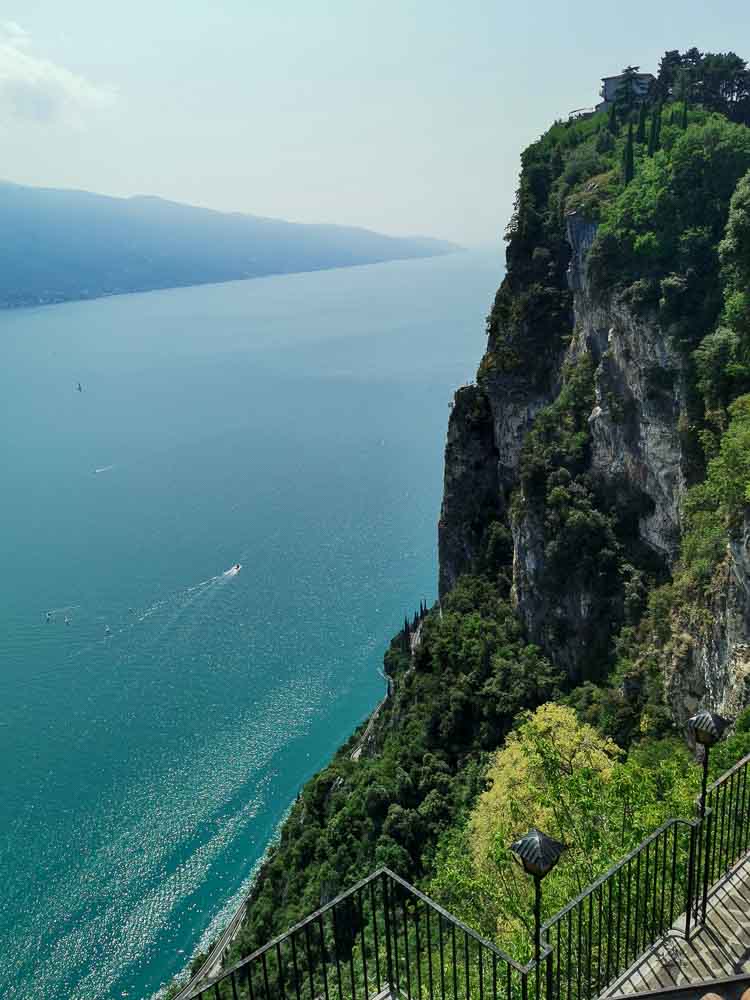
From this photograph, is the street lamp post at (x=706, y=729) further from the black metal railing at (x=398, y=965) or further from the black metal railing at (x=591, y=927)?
the black metal railing at (x=398, y=965)

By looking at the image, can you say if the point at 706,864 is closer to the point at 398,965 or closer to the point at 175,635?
the point at 398,965

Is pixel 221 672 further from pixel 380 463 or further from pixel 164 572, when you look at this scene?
pixel 380 463

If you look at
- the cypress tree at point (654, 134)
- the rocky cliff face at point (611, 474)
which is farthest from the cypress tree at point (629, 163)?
the rocky cliff face at point (611, 474)

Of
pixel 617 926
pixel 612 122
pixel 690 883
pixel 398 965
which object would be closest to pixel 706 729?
pixel 690 883

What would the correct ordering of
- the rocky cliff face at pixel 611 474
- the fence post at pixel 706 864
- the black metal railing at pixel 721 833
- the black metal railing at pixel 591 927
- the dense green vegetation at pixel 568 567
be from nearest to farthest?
the black metal railing at pixel 591 927, the fence post at pixel 706 864, the black metal railing at pixel 721 833, the dense green vegetation at pixel 568 567, the rocky cliff face at pixel 611 474

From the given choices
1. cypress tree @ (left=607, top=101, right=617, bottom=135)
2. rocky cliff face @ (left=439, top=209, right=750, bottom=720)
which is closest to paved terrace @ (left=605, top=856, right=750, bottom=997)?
rocky cliff face @ (left=439, top=209, right=750, bottom=720)

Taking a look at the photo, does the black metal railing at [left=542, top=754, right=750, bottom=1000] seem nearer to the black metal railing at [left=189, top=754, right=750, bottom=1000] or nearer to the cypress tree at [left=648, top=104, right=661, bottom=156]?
the black metal railing at [left=189, top=754, right=750, bottom=1000]
